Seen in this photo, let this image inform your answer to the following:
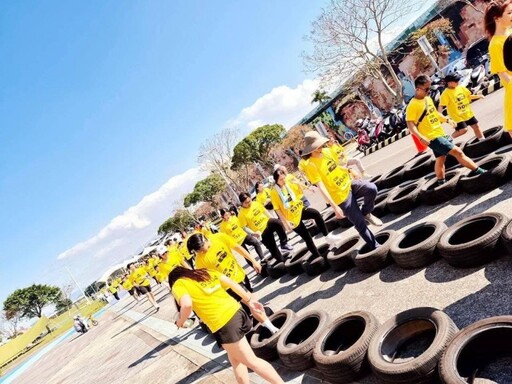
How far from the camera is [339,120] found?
38.6 m

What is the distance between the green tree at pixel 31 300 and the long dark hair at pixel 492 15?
69.7 m

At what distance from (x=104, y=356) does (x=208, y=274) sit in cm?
979

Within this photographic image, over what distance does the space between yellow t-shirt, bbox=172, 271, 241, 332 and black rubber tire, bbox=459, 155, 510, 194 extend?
3.87m

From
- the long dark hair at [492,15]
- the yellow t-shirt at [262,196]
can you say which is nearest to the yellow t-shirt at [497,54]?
the long dark hair at [492,15]

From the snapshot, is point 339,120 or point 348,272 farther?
point 339,120

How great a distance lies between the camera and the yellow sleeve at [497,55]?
8.71 feet

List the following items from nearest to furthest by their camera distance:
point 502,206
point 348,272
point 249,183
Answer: point 502,206
point 348,272
point 249,183

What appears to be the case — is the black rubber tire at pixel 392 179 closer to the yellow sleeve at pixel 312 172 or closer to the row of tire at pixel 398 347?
the yellow sleeve at pixel 312 172

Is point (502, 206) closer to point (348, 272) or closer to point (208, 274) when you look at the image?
point (348, 272)

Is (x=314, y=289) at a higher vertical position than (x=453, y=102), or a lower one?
lower

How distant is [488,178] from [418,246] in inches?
69.3

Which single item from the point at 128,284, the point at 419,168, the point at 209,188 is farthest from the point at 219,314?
the point at 209,188

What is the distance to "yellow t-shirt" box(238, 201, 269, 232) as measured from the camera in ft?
23.2

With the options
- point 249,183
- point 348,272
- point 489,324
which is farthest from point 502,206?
point 249,183
